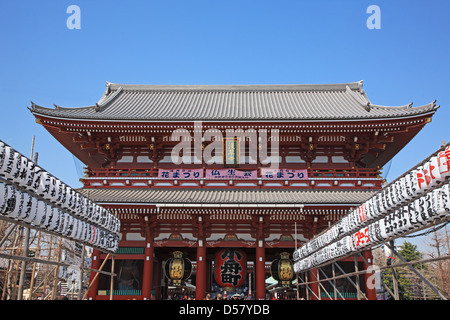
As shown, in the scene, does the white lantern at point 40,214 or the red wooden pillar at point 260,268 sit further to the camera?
the red wooden pillar at point 260,268

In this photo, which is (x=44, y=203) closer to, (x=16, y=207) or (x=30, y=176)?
(x=30, y=176)

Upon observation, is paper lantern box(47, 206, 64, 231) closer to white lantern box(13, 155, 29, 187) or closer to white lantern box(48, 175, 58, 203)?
white lantern box(48, 175, 58, 203)

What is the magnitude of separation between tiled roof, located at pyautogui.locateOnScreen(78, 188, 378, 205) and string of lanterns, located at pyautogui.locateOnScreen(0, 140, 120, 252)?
3348mm

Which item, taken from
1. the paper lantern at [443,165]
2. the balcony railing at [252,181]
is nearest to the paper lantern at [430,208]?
the paper lantern at [443,165]

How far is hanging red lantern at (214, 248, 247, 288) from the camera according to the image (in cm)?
1520

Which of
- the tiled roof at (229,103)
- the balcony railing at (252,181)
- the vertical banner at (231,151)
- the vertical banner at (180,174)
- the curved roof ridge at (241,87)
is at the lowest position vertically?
the balcony railing at (252,181)

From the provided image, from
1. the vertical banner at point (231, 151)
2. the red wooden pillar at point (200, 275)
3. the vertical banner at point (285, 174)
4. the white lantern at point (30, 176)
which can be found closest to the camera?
the white lantern at point (30, 176)

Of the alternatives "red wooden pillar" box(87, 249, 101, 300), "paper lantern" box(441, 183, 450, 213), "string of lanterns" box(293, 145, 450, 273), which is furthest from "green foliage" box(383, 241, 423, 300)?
"paper lantern" box(441, 183, 450, 213)

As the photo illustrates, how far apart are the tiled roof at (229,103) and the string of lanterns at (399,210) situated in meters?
6.93

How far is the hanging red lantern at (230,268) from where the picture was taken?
1520 cm

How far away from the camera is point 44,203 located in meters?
7.56

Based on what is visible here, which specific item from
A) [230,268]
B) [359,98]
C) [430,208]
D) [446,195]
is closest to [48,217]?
[430,208]

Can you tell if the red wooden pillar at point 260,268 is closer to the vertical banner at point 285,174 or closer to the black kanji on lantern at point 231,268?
the black kanji on lantern at point 231,268
